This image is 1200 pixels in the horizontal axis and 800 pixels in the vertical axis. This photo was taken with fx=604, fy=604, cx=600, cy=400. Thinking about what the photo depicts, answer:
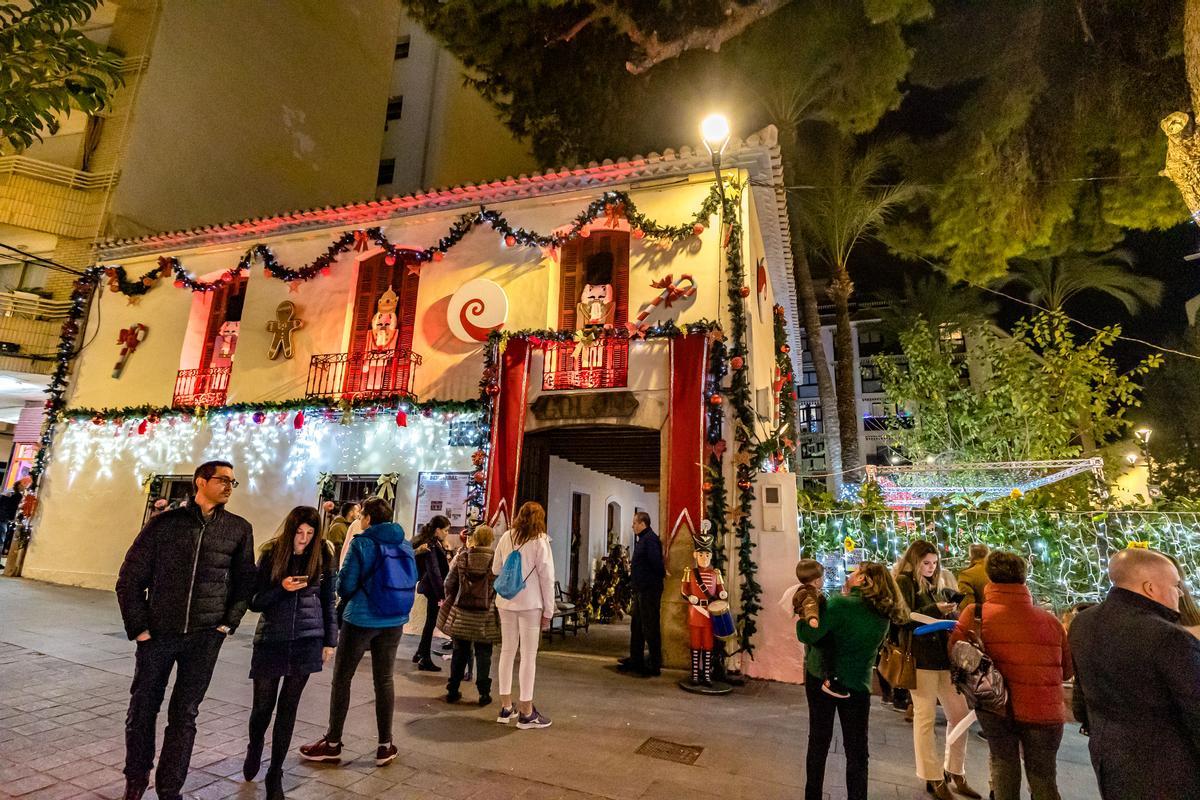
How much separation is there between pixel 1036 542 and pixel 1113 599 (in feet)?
22.0

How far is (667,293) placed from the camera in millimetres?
9312

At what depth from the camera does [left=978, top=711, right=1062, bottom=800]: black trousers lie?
3.24 meters

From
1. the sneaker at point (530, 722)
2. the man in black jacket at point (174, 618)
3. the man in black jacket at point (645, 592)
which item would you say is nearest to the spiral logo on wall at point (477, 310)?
the man in black jacket at point (645, 592)

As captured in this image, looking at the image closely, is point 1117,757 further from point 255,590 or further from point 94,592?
point 94,592

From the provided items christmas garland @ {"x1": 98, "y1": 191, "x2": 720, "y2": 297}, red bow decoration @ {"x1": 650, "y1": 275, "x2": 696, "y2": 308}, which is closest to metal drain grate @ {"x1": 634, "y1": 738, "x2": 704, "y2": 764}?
red bow decoration @ {"x1": 650, "y1": 275, "x2": 696, "y2": 308}

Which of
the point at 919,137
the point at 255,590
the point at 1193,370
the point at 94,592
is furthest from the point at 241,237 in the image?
the point at 1193,370

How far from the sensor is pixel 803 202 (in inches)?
669

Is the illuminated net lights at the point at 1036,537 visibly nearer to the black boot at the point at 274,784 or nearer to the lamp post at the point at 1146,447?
the black boot at the point at 274,784

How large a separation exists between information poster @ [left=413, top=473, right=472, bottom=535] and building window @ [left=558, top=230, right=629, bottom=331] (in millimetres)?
3163

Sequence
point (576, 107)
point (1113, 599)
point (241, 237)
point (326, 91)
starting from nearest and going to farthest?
point (1113, 599), point (241, 237), point (576, 107), point (326, 91)

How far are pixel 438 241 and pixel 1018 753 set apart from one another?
10.7 m

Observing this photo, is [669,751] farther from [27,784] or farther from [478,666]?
[27,784]

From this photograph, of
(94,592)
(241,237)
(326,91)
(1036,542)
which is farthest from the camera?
(326,91)

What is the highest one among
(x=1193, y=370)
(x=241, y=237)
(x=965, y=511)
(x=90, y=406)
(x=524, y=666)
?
(x=1193, y=370)
